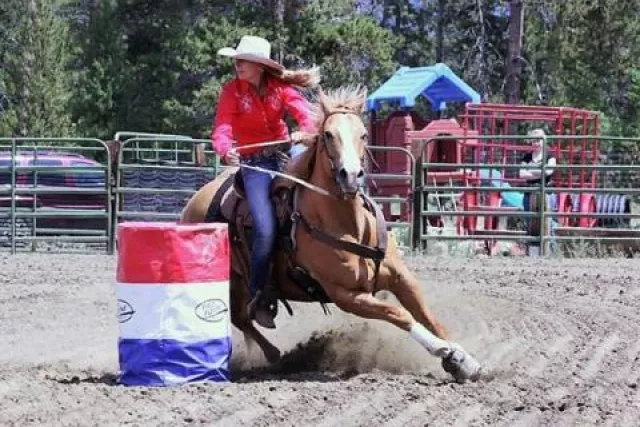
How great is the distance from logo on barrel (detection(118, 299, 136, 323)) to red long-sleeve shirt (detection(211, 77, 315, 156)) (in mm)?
1233

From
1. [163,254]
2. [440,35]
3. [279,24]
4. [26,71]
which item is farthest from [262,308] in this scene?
[440,35]

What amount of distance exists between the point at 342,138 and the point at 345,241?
0.58 meters

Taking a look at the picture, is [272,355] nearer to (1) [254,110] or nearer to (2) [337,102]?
(1) [254,110]

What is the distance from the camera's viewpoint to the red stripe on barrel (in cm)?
613

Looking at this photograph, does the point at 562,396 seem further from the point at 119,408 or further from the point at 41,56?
the point at 41,56

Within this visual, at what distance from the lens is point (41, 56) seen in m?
30.5

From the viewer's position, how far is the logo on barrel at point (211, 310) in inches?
245

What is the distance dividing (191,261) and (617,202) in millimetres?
11451

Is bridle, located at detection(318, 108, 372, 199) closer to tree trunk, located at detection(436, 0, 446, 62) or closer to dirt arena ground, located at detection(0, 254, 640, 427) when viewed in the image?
dirt arena ground, located at detection(0, 254, 640, 427)

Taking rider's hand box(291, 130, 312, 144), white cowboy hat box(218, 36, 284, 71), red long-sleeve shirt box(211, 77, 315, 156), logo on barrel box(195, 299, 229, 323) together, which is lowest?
logo on barrel box(195, 299, 229, 323)

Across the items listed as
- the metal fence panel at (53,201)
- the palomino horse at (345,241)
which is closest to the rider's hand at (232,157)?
the palomino horse at (345,241)

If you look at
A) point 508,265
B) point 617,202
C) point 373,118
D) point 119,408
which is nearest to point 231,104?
point 119,408

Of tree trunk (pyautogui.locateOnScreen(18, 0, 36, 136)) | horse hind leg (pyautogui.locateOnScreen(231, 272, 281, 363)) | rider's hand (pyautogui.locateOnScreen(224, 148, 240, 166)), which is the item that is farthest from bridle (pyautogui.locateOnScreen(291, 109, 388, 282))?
tree trunk (pyautogui.locateOnScreen(18, 0, 36, 136))

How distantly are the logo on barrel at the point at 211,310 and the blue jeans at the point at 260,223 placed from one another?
495 mm
